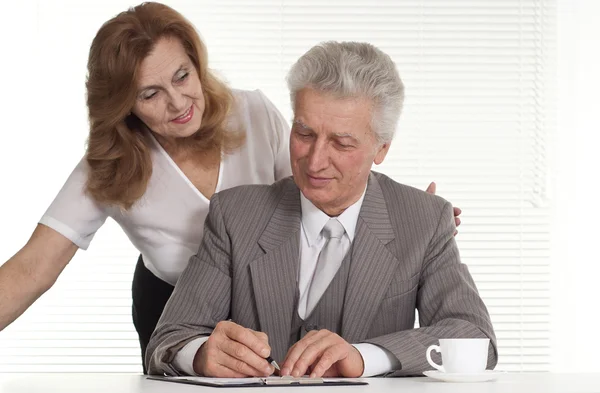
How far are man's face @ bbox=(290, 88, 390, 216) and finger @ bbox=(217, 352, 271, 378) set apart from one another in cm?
45

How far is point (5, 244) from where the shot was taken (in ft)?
13.7

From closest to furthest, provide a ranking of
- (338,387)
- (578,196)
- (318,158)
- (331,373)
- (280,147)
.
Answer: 1. (338,387)
2. (331,373)
3. (318,158)
4. (280,147)
5. (578,196)

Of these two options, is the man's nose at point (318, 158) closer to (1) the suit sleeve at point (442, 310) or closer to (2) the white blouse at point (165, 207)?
(1) the suit sleeve at point (442, 310)

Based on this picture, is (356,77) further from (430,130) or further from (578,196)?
(578,196)

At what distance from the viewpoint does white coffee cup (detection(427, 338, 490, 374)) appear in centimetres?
153

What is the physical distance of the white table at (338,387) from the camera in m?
1.36

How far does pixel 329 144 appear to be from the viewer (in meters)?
1.87

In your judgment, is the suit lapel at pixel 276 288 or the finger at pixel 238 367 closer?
the finger at pixel 238 367

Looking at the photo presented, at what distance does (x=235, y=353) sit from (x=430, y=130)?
9.17 feet

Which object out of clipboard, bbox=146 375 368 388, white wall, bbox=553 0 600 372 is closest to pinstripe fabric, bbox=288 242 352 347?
clipboard, bbox=146 375 368 388

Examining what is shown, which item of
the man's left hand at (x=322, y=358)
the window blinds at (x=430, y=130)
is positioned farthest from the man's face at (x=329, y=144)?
the window blinds at (x=430, y=130)

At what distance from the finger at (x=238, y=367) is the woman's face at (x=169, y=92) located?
77 centimetres

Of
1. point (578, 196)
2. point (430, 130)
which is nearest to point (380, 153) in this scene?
point (430, 130)

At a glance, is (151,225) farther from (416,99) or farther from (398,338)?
(416,99)
